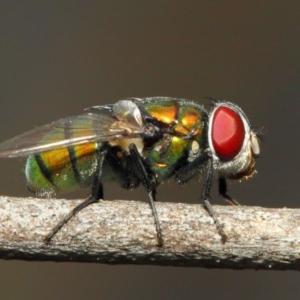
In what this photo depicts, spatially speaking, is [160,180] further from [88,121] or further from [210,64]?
[210,64]

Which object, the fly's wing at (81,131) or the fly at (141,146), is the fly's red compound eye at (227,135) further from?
the fly's wing at (81,131)

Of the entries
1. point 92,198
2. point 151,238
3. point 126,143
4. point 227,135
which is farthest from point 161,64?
point 151,238

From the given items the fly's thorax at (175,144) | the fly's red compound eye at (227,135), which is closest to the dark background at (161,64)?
the fly's thorax at (175,144)

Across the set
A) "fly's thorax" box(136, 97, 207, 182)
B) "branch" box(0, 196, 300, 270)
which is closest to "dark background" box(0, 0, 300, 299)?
"fly's thorax" box(136, 97, 207, 182)

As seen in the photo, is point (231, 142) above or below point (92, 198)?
above

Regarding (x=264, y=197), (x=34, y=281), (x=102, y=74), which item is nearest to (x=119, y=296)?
(x=34, y=281)

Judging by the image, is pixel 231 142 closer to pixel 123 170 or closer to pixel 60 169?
pixel 123 170

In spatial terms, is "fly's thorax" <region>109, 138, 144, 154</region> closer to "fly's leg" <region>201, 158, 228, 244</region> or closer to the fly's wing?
the fly's wing
